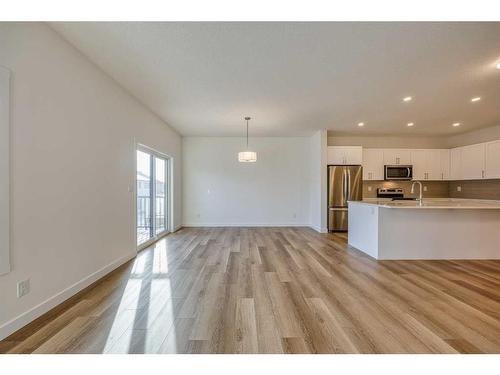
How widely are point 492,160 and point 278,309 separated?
6.43m

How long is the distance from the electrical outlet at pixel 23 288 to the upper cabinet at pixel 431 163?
8.08 meters

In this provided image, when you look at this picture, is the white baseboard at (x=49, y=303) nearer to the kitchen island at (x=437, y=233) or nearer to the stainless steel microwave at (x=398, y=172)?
the kitchen island at (x=437, y=233)

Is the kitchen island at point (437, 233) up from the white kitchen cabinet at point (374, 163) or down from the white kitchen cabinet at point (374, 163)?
down

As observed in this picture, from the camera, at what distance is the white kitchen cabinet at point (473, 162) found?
5.72 m

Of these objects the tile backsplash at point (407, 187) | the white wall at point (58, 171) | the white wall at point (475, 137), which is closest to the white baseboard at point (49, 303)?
the white wall at point (58, 171)

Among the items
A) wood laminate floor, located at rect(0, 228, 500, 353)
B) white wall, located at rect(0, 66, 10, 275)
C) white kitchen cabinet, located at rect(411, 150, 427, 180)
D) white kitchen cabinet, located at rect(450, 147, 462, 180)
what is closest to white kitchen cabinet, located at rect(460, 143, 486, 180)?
white kitchen cabinet, located at rect(450, 147, 462, 180)

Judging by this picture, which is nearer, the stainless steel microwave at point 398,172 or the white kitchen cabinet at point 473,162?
the white kitchen cabinet at point 473,162

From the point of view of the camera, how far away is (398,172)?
6.55 m

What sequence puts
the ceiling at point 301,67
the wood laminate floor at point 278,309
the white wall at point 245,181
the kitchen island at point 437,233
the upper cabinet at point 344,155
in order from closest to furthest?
the wood laminate floor at point 278,309
the ceiling at point 301,67
the kitchen island at point 437,233
the upper cabinet at point 344,155
the white wall at point 245,181

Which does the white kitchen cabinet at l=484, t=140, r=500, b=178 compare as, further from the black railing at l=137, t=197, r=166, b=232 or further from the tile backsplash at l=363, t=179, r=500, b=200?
the black railing at l=137, t=197, r=166, b=232

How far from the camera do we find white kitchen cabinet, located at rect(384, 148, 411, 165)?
21.8 feet
